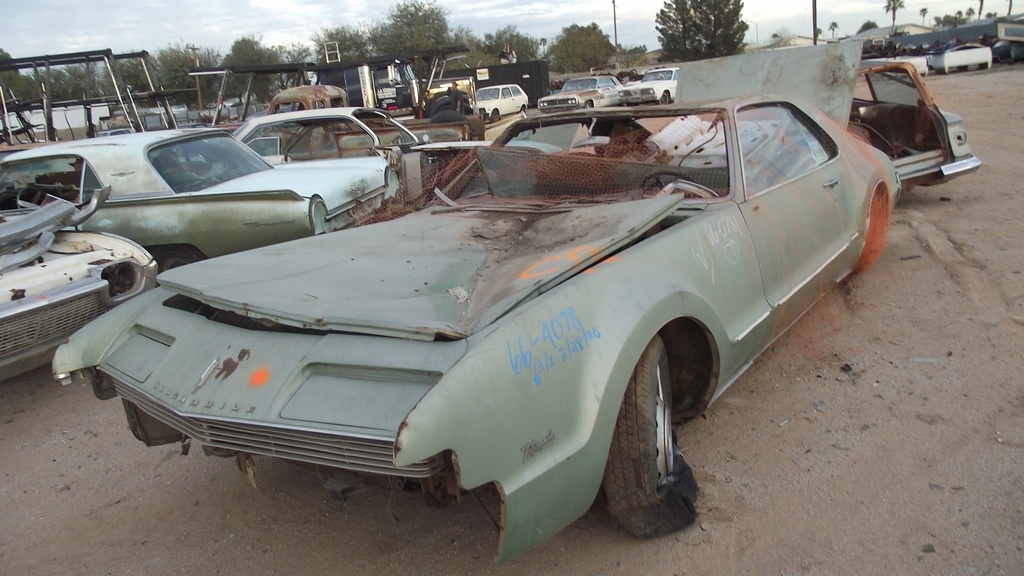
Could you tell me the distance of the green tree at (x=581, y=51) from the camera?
58.8 m

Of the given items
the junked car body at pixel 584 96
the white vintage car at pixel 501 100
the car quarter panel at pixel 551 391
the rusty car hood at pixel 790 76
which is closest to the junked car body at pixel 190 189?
the car quarter panel at pixel 551 391

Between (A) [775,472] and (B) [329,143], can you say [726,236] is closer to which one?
(A) [775,472]

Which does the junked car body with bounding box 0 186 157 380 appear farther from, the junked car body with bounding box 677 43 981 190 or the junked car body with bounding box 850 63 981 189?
the junked car body with bounding box 850 63 981 189

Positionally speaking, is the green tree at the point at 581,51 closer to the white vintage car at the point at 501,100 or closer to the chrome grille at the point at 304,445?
the white vintage car at the point at 501,100

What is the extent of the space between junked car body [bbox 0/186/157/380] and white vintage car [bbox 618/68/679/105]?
55.3ft

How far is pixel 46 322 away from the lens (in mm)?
3916

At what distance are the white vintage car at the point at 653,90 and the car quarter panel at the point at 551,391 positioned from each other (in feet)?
59.2

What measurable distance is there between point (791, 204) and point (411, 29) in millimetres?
46391

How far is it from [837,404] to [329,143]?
6.68 m

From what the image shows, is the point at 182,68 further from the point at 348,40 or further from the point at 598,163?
the point at 598,163

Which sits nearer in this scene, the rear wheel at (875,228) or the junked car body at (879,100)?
the rear wheel at (875,228)

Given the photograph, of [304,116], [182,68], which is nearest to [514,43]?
[182,68]

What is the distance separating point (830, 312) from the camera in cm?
434

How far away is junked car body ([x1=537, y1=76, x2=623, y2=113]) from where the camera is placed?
2147 cm
